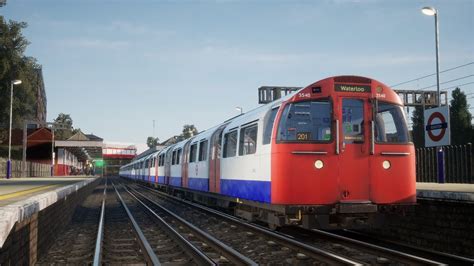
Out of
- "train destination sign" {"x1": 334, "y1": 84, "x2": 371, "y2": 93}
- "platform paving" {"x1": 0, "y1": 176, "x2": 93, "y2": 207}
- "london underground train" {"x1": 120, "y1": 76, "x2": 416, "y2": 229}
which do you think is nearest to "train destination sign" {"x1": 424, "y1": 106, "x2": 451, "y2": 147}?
"london underground train" {"x1": 120, "y1": 76, "x2": 416, "y2": 229}

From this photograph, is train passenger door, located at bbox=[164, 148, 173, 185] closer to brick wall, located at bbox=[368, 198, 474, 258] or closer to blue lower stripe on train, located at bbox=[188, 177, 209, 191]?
blue lower stripe on train, located at bbox=[188, 177, 209, 191]

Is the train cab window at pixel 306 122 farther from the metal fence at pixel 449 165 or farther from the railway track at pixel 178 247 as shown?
the metal fence at pixel 449 165

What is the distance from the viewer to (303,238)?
1084 cm

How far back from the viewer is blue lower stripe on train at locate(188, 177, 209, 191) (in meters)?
17.0

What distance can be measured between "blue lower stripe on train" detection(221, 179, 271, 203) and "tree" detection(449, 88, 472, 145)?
5833cm

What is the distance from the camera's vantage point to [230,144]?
45.3ft

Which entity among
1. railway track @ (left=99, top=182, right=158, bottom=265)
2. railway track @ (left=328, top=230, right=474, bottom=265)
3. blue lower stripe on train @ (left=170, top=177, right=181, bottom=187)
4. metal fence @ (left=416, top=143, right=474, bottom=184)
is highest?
metal fence @ (left=416, top=143, right=474, bottom=184)

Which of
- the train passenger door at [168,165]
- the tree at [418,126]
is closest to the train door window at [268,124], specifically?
the train passenger door at [168,165]

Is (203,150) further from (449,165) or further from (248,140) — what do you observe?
(449,165)

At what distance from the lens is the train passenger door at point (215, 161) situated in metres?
15.1

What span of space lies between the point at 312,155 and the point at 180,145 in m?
15.1

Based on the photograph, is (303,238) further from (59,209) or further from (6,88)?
(6,88)

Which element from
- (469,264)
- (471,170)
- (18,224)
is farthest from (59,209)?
(471,170)

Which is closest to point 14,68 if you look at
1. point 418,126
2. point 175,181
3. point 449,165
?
point 175,181
